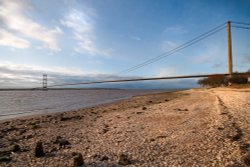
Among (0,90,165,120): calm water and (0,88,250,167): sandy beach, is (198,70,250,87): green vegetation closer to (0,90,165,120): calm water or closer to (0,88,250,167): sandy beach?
(0,90,165,120): calm water

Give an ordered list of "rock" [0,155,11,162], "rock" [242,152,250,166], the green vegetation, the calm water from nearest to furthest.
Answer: "rock" [242,152,250,166]
"rock" [0,155,11,162]
the calm water
the green vegetation

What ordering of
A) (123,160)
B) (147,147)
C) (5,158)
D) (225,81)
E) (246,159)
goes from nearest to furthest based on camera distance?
(246,159) < (123,160) < (5,158) < (147,147) < (225,81)

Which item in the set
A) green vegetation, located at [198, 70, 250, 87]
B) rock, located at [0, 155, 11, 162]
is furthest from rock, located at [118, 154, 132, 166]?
green vegetation, located at [198, 70, 250, 87]

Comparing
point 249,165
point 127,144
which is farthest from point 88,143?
point 249,165

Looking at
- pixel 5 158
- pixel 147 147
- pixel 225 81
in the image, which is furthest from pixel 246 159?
pixel 225 81

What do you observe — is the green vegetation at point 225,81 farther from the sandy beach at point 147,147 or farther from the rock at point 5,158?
the rock at point 5,158

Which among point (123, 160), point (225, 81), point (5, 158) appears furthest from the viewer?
point (225, 81)

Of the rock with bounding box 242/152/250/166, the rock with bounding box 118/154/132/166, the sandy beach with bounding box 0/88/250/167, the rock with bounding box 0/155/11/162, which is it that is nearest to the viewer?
the rock with bounding box 242/152/250/166

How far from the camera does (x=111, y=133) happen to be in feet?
37.5

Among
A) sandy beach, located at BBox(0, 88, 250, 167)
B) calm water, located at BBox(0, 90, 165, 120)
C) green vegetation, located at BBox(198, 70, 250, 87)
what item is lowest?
calm water, located at BBox(0, 90, 165, 120)

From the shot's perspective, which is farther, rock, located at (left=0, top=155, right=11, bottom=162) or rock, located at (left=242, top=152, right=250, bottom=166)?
rock, located at (left=0, top=155, right=11, bottom=162)

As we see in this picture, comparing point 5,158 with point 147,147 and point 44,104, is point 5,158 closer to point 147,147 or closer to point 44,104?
point 147,147

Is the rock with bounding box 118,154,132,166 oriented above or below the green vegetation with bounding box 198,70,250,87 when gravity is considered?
below

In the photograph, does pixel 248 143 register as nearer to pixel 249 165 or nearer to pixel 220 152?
pixel 220 152
